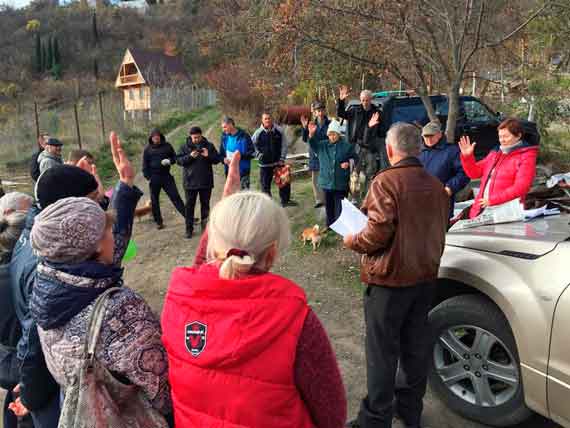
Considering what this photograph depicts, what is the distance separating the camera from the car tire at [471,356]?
2580 mm

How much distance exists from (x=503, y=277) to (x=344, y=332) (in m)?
2.03

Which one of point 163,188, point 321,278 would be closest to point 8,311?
point 321,278

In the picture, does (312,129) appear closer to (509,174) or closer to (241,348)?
(509,174)

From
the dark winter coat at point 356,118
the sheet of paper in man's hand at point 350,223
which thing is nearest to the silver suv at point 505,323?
the sheet of paper in man's hand at point 350,223

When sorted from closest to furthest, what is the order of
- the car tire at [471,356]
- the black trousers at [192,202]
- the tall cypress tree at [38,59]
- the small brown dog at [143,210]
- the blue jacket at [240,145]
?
the car tire at [471,356]
the black trousers at [192,202]
the blue jacket at [240,145]
the small brown dog at [143,210]
the tall cypress tree at [38,59]

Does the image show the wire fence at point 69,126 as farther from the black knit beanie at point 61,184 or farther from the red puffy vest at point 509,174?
the red puffy vest at point 509,174

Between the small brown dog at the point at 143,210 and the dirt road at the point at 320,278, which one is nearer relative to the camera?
the dirt road at the point at 320,278

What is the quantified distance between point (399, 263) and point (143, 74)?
1786 inches

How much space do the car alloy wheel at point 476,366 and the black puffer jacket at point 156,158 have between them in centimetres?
552

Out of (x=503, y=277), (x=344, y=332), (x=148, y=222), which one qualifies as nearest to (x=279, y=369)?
(x=503, y=277)

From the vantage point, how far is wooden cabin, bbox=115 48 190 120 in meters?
42.9

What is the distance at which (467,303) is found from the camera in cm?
279

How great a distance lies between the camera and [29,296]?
189cm

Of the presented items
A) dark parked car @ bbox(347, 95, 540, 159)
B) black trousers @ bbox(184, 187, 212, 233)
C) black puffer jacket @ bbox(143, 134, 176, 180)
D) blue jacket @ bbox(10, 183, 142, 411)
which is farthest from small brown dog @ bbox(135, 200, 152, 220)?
blue jacket @ bbox(10, 183, 142, 411)
